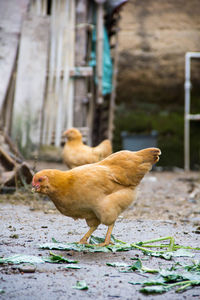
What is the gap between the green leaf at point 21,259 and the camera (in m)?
2.59

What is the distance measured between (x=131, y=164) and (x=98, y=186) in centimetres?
38

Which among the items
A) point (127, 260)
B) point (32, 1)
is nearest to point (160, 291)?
point (127, 260)

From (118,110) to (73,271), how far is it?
8322 mm

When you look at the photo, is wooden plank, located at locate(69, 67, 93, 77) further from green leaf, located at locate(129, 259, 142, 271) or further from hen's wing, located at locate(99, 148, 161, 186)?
green leaf, located at locate(129, 259, 142, 271)

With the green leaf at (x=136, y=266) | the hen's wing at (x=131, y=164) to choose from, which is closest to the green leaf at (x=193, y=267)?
the green leaf at (x=136, y=266)

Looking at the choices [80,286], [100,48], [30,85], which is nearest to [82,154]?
[30,85]

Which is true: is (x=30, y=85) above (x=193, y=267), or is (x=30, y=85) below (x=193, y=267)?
above

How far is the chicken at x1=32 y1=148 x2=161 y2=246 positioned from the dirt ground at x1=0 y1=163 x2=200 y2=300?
299 mm

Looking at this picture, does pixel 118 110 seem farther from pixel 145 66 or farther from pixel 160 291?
pixel 160 291

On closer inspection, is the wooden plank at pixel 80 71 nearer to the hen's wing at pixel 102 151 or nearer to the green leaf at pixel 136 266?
the hen's wing at pixel 102 151

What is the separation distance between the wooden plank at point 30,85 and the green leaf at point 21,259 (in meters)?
4.89

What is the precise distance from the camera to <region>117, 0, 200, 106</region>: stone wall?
10484 mm

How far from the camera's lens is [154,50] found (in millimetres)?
10523

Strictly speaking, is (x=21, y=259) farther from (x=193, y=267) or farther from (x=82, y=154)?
(x=82, y=154)
